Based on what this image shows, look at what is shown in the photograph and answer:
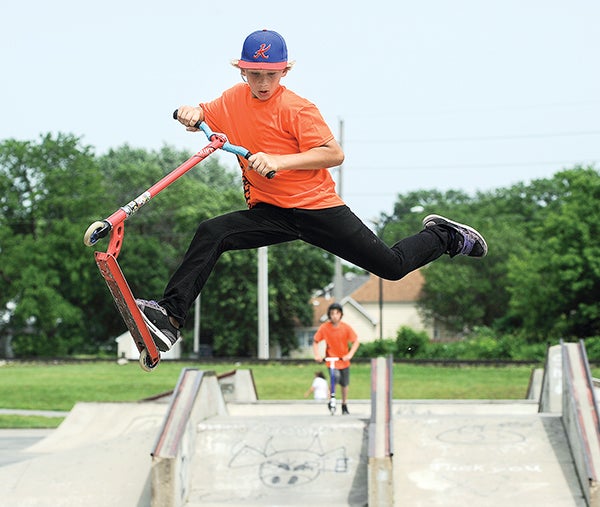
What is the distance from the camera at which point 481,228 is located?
10406 cm

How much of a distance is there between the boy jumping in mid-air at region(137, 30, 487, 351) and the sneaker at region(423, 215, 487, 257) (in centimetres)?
90

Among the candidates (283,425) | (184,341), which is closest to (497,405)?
(283,425)

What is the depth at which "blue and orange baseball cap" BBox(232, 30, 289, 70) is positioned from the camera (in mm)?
6262

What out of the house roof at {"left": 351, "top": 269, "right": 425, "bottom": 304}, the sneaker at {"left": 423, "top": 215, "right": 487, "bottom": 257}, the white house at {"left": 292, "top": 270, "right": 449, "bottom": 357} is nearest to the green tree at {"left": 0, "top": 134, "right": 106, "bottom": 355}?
the white house at {"left": 292, "top": 270, "right": 449, "bottom": 357}

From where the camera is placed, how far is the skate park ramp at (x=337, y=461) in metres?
13.6

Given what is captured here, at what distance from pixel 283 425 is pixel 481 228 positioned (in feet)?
299

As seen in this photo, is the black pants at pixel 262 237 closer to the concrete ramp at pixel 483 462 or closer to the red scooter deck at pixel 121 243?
the red scooter deck at pixel 121 243

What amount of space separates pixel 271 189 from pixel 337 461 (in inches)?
344

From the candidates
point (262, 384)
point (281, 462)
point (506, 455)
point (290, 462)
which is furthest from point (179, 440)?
point (262, 384)

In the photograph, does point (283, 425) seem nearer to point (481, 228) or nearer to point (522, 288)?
point (522, 288)

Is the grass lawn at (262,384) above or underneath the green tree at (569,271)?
underneath

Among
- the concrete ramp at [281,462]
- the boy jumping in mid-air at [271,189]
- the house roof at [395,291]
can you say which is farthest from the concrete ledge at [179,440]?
the house roof at [395,291]

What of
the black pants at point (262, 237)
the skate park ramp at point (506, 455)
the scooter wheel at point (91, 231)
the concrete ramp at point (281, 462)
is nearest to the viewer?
the scooter wheel at point (91, 231)

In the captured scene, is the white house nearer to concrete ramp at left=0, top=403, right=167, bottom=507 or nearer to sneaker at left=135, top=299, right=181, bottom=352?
concrete ramp at left=0, top=403, right=167, bottom=507
